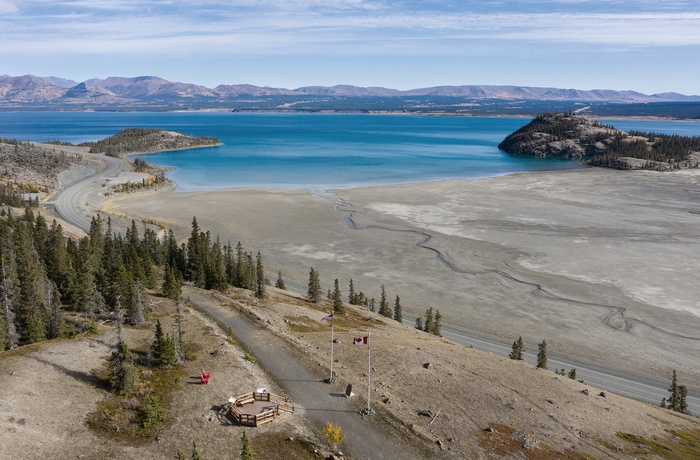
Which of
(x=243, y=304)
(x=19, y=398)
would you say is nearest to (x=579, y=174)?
(x=243, y=304)

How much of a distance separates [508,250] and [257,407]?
6445 cm

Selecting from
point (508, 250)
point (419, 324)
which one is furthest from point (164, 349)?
point (508, 250)

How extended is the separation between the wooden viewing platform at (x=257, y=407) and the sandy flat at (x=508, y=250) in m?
33.9

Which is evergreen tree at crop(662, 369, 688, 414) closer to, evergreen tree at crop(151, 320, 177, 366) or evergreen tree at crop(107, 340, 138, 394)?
evergreen tree at crop(151, 320, 177, 366)

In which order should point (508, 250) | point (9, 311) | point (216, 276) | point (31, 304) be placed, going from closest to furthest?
point (9, 311) < point (31, 304) < point (216, 276) < point (508, 250)

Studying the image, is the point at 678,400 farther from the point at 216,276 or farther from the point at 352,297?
the point at 216,276

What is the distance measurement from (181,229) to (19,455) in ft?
253

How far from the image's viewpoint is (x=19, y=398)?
2964 cm

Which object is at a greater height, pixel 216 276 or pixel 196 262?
pixel 196 262

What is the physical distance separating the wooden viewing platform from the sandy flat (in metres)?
33.9

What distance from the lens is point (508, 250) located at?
8531 cm

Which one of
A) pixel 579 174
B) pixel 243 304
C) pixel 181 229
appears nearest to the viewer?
pixel 243 304

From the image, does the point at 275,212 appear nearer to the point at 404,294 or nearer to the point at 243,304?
the point at 404,294

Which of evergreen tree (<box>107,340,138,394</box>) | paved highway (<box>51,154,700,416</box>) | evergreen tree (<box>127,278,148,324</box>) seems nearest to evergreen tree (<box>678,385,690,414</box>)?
paved highway (<box>51,154,700,416</box>)
